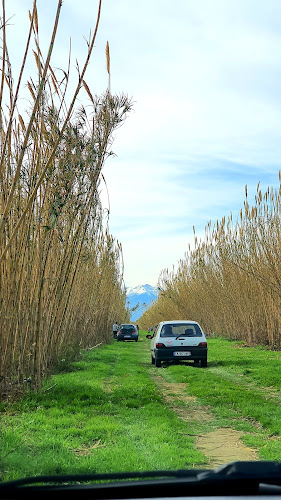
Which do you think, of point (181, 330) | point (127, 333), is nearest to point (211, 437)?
point (181, 330)

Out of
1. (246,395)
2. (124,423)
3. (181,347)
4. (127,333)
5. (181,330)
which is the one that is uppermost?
(127,333)

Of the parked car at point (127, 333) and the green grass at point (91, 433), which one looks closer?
the green grass at point (91, 433)

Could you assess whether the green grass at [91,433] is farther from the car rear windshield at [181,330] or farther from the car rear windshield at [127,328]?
the car rear windshield at [127,328]

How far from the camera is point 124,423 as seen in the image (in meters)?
6.78

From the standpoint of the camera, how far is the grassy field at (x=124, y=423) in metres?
4.82

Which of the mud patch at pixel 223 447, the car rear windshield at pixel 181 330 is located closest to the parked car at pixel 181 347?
the car rear windshield at pixel 181 330

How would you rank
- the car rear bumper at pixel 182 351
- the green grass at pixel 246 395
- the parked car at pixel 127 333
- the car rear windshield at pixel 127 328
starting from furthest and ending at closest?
the car rear windshield at pixel 127 328 → the parked car at pixel 127 333 → the car rear bumper at pixel 182 351 → the green grass at pixel 246 395

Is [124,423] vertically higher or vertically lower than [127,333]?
lower

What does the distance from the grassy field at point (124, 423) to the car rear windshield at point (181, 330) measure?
3380 mm

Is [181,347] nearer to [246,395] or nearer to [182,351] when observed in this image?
[182,351]

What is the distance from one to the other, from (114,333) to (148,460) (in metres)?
35.1

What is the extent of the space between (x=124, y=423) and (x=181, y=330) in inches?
349

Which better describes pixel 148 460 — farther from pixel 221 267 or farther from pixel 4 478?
pixel 221 267

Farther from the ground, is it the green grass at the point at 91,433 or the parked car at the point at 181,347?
the parked car at the point at 181,347
